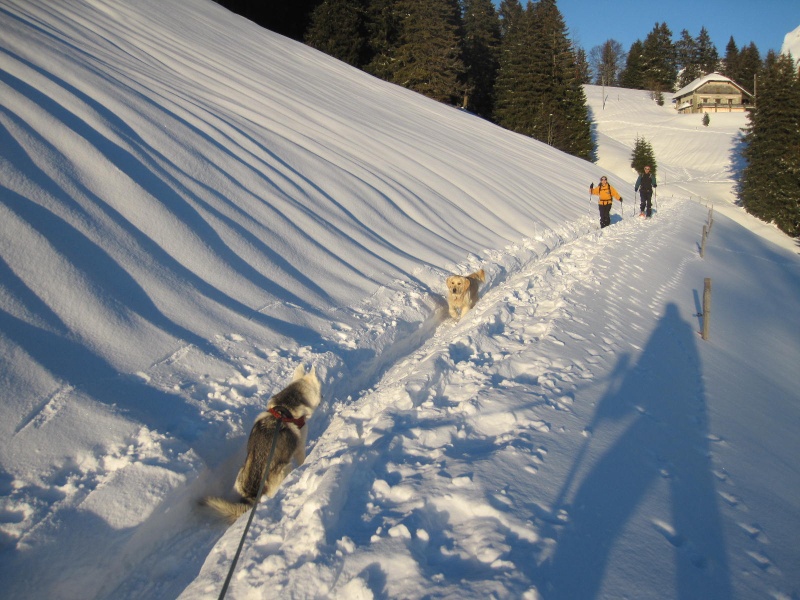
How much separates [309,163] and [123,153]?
3.49m

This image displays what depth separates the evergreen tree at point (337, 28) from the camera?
30.2 metres

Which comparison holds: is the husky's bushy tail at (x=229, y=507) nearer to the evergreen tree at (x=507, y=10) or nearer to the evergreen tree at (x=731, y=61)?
the evergreen tree at (x=507, y=10)

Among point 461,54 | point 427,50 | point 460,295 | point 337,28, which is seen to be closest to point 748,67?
point 461,54

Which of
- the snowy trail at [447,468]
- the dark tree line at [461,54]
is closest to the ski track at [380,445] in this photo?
the snowy trail at [447,468]

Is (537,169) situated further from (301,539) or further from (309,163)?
(301,539)

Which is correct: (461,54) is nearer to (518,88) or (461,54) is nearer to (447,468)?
(518,88)

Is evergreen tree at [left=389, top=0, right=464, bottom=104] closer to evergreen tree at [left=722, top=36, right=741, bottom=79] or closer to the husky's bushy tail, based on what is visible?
the husky's bushy tail

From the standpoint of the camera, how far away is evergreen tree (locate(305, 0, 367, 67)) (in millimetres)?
30184

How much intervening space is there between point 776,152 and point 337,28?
30.0 metres

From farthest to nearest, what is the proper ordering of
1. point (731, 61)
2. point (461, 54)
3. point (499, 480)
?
point (731, 61)
point (461, 54)
point (499, 480)

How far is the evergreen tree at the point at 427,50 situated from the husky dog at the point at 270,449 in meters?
30.9

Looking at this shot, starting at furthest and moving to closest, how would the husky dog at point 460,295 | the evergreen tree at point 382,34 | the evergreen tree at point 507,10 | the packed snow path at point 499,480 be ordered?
the evergreen tree at point 507,10, the evergreen tree at point 382,34, the husky dog at point 460,295, the packed snow path at point 499,480

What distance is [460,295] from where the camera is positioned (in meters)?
6.16

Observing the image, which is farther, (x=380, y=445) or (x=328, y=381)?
(x=328, y=381)
